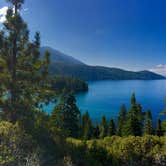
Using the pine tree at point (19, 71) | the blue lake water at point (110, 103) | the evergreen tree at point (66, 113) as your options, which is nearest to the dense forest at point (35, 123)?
the pine tree at point (19, 71)

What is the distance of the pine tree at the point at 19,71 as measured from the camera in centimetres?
988

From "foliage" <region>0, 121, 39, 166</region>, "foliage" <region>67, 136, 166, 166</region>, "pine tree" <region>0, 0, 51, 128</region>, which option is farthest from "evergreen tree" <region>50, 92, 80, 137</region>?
"foliage" <region>0, 121, 39, 166</region>

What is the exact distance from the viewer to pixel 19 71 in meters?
10.4

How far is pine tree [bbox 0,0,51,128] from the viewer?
988 centimetres

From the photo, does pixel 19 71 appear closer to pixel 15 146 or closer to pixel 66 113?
pixel 15 146

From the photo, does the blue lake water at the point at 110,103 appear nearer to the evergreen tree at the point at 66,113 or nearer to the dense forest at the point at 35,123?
the evergreen tree at the point at 66,113

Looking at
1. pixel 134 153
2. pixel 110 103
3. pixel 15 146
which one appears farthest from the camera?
pixel 110 103

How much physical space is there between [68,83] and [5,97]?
3934 inches

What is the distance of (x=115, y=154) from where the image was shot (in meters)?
9.02

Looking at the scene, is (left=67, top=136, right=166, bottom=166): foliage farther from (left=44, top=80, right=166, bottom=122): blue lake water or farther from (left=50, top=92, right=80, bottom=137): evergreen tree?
(left=44, top=80, right=166, bottom=122): blue lake water

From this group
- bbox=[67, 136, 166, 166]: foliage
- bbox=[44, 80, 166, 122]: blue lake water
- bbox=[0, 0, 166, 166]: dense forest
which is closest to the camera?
bbox=[0, 0, 166, 166]: dense forest

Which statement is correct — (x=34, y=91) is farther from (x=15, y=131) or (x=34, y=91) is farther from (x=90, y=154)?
(x=90, y=154)

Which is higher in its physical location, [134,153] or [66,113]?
[134,153]

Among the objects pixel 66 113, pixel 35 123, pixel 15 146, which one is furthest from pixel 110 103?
pixel 15 146
